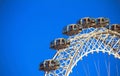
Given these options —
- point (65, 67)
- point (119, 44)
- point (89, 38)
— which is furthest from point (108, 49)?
point (65, 67)

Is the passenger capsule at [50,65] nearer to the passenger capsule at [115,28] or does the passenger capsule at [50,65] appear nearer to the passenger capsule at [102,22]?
the passenger capsule at [102,22]

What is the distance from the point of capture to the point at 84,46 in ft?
115

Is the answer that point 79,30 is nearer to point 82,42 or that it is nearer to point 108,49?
point 82,42

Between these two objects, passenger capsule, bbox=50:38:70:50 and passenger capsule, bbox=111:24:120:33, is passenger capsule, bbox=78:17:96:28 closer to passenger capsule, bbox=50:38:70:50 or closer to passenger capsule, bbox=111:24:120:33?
passenger capsule, bbox=50:38:70:50

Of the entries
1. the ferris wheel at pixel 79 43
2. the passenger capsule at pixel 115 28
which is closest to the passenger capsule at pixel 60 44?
the ferris wheel at pixel 79 43

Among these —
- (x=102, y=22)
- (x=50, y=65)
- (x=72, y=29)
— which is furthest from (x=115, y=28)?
(x=50, y=65)

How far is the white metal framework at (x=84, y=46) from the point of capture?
33250mm

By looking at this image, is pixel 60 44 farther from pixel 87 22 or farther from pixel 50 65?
pixel 87 22

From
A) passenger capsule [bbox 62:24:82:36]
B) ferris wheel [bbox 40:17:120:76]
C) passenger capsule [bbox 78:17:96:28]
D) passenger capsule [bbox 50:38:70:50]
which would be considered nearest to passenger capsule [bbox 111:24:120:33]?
ferris wheel [bbox 40:17:120:76]

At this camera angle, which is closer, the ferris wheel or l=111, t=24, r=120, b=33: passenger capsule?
the ferris wheel

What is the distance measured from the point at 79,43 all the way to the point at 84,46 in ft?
2.36

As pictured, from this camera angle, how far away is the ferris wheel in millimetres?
32406

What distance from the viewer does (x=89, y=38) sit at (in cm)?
3456

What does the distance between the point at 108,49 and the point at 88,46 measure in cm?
274
